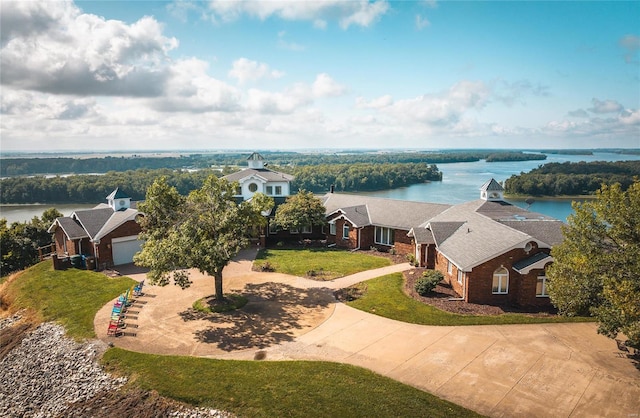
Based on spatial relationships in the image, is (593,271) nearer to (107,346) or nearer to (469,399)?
(469,399)

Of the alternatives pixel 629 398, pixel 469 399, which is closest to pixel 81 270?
pixel 469 399

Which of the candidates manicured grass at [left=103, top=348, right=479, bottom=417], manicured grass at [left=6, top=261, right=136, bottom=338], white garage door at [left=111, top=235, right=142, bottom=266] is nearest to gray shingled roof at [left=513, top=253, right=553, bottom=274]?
manicured grass at [left=103, top=348, right=479, bottom=417]

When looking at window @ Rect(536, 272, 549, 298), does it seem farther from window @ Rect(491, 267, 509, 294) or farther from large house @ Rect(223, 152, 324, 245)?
large house @ Rect(223, 152, 324, 245)

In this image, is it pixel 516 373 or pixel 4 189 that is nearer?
pixel 516 373

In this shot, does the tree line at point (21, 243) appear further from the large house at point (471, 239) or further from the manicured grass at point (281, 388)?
the large house at point (471, 239)

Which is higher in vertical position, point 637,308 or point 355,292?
point 637,308

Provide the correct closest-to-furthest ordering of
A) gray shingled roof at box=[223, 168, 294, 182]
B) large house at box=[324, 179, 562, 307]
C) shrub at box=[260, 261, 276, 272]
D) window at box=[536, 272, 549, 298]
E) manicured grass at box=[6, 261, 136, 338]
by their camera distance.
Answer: manicured grass at box=[6, 261, 136, 338], window at box=[536, 272, 549, 298], large house at box=[324, 179, 562, 307], shrub at box=[260, 261, 276, 272], gray shingled roof at box=[223, 168, 294, 182]
